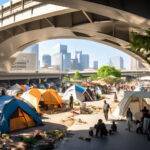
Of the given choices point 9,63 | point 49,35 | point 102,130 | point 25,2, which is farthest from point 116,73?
point 102,130

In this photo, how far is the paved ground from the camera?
16.1m

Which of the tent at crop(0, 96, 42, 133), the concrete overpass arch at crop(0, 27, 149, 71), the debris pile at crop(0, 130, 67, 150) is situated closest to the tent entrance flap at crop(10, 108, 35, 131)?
the tent at crop(0, 96, 42, 133)

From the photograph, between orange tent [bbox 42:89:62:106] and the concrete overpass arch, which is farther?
orange tent [bbox 42:89:62:106]

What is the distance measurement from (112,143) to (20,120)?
6099mm

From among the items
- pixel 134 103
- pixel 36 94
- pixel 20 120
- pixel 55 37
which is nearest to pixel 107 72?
pixel 55 37

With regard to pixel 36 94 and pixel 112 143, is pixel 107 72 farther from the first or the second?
pixel 112 143

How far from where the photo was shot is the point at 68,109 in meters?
31.2

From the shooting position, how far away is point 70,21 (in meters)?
26.1

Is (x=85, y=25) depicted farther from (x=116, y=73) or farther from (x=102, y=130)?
(x=116, y=73)

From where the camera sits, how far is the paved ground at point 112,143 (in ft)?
52.7

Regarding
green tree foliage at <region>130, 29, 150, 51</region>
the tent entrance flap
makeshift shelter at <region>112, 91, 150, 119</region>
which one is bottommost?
the tent entrance flap

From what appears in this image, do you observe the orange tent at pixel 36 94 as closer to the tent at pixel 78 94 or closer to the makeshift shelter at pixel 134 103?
the makeshift shelter at pixel 134 103

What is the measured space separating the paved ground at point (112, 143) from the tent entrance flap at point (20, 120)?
11.0 ft

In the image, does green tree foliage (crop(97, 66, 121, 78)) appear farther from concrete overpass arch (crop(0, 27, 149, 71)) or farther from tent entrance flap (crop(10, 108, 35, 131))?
tent entrance flap (crop(10, 108, 35, 131))
